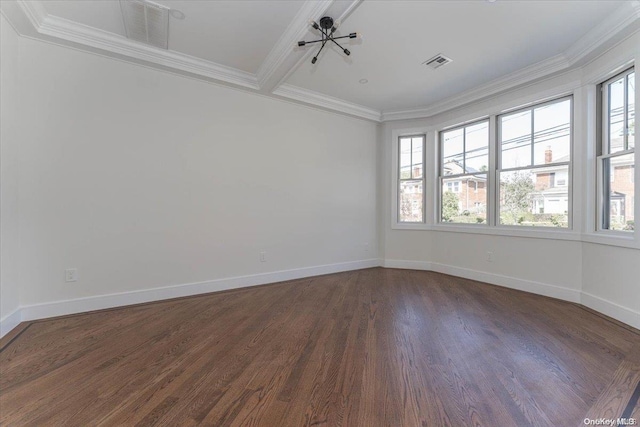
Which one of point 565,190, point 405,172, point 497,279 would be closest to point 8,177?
point 405,172

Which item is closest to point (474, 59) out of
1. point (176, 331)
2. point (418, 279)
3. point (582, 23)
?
point (582, 23)

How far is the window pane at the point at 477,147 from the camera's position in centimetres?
430

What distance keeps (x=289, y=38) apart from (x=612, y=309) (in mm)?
4408

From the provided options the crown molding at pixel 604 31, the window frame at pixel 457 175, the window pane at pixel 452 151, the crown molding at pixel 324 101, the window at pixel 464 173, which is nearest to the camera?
the crown molding at pixel 604 31

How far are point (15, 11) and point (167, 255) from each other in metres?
2.59

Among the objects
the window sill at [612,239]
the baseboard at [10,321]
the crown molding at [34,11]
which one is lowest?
the baseboard at [10,321]

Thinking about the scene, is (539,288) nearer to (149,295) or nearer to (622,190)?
(622,190)

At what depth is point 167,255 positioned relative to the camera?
336cm

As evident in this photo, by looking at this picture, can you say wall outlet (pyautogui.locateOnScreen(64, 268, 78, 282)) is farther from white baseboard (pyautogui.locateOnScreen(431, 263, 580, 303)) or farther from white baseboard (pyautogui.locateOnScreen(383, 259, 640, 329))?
white baseboard (pyautogui.locateOnScreen(431, 263, 580, 303))

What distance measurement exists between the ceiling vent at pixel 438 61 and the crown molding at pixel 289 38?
166 centimetres

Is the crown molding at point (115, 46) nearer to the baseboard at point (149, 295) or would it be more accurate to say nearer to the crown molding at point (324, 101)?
the crown molding at point (324, 101)

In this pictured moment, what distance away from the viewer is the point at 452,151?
476cm

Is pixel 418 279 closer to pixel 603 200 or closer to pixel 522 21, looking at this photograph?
pixel 603 200

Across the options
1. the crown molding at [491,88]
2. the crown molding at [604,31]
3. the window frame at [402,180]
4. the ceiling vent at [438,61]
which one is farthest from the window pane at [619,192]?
the window frame at [402,180]
